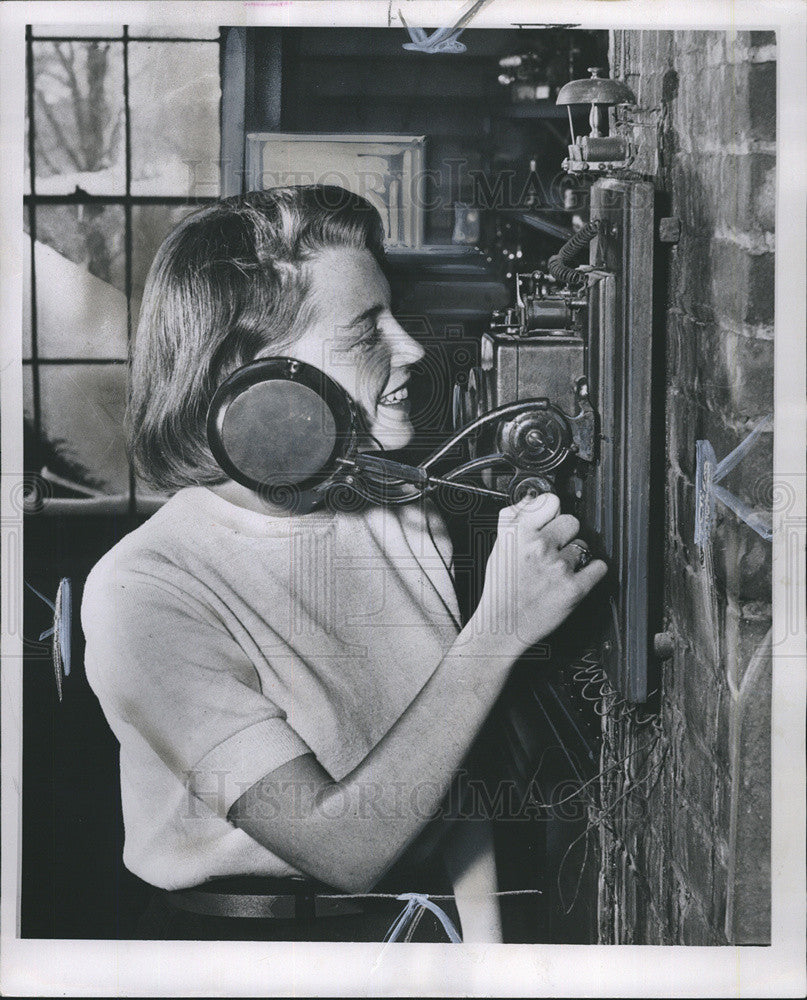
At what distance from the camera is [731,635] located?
51.6 inches

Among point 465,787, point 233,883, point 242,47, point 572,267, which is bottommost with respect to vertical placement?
point 233,883

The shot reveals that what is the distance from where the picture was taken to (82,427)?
4.49ft

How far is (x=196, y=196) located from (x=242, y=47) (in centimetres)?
18

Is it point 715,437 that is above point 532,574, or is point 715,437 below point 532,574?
above

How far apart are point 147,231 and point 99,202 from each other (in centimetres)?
6

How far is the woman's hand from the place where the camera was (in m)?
1.36

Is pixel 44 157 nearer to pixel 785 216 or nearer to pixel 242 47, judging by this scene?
pixel 242 47

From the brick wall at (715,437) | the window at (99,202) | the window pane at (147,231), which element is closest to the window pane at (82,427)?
the window at (99,202)

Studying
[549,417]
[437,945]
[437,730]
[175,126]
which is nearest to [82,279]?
[175,126]

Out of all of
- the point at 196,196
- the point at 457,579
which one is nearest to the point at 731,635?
the point at 457,579

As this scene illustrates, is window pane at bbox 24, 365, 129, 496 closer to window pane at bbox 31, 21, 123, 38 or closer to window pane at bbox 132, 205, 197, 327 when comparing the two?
window pane at bbox 132, 205, 197, 327

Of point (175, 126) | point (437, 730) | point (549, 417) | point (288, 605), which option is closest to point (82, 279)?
point (175, 126)

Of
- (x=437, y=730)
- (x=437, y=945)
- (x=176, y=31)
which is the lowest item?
(x=437, y=945)

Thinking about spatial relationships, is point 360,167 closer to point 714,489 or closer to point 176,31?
point 176,31
